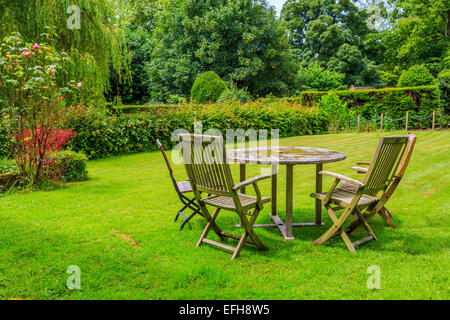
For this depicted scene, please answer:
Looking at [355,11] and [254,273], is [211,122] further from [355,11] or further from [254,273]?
[355,11]

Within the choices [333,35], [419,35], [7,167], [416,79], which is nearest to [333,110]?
→ [416,79]

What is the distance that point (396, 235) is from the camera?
4.27 metres

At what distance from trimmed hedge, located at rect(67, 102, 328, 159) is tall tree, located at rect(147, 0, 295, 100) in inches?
356

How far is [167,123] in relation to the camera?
12.5 meters

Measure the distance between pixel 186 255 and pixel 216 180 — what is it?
0.84 meters

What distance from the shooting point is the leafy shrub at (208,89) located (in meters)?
17.4

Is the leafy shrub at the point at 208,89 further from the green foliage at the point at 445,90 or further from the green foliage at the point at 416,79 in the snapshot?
the green foliage at the point at 416,79

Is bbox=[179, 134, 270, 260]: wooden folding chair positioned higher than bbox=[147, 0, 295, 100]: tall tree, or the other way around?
bbox=[147, 0, 295, 100]: tall tree

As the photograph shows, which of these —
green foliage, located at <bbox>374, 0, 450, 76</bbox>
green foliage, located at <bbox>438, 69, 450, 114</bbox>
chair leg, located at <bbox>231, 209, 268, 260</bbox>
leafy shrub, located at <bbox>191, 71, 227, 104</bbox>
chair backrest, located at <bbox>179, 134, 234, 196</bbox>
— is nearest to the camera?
chair backrest, located at <bbox>179, 134, 234, 196</bbox>

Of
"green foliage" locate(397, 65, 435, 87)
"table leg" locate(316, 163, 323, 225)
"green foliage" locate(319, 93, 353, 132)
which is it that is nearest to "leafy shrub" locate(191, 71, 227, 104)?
"green foliage" locate(319, 93, 353, 132)

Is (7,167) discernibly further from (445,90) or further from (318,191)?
(445,90)

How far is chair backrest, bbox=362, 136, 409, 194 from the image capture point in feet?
12.0

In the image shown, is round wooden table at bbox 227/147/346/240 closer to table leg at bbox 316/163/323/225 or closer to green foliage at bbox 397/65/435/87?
table leg at bbox 316/163/323/225

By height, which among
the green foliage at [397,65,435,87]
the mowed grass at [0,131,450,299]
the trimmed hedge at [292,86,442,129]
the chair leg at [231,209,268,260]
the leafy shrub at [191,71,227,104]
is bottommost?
the mowed grass at [0,131,450,299]
